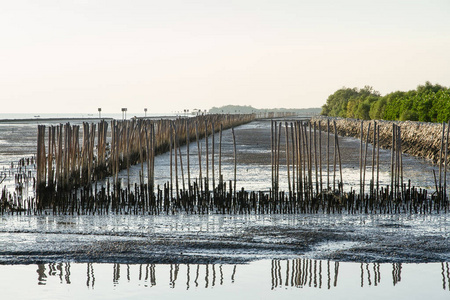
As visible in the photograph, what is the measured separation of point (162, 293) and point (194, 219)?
4943mm

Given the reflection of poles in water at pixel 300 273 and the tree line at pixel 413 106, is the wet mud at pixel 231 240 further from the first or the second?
the tree line at pixel 413 106

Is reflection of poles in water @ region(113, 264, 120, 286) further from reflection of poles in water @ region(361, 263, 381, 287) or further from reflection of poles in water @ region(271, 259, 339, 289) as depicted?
reflection of poles in water @ region(361, 263, 381, 287)

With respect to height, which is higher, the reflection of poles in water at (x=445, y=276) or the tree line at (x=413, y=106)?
the tree line at (x=413, y=106)

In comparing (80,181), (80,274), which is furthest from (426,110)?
(80,274)

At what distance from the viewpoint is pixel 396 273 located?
8.82 metres

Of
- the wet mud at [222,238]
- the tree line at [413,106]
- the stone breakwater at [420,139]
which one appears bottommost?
the wet mud at [222,238]

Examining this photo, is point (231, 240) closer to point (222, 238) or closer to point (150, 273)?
point (222, 238)

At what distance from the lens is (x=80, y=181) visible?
17250 mm

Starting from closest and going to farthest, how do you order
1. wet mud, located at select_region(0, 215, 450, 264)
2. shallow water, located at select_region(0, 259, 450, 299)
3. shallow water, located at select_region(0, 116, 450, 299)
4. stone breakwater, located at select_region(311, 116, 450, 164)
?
1. shallow water, located at select_region(0, 259, 450, 299)
2. shallow water, located at select_region(0, 116, 450, 299)
3. wet mud, located at select_region(0, 215, 450, 264)
4. stone breakwater, located at select_region(311, 116, 450, 164)

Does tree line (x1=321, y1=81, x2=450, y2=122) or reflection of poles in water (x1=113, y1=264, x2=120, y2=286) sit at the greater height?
tree line (x1=321, y1=81, x2=450, y2=122)

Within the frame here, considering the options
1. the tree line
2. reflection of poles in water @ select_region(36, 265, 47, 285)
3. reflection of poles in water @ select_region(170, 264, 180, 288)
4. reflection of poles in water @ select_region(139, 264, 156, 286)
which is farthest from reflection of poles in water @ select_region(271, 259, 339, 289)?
the tree line

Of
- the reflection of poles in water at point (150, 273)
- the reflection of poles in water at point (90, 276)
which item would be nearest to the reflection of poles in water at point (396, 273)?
the reflection of poles in water at point (150, 273)

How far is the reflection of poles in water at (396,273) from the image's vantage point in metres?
8.53

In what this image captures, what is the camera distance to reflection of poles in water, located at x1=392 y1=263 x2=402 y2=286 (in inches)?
336
